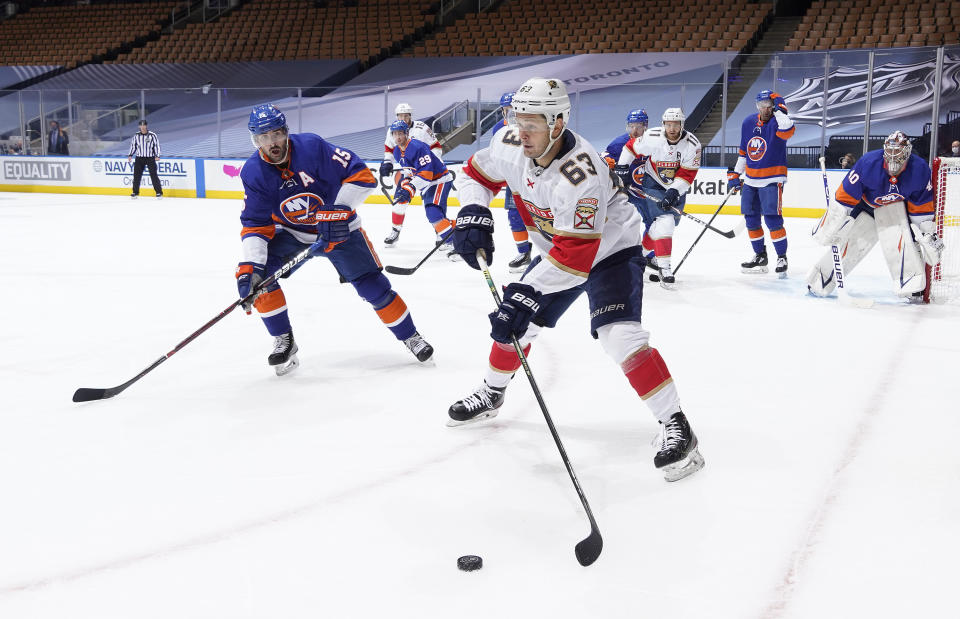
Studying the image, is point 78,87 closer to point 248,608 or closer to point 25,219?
point 25,219

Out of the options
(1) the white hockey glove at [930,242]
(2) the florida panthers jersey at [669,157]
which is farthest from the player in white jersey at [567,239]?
(2) the florida panthers jersey at [669,157]

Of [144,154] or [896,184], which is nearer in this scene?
[896,184]

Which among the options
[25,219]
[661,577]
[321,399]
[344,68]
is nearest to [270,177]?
[321,399]

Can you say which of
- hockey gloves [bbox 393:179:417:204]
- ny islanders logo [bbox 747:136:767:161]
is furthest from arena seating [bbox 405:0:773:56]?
ny islanders logo [bbox 747:136:767:161]

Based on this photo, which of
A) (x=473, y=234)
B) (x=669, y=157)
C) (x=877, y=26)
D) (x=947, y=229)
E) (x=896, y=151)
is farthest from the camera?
(x=877, y=26)

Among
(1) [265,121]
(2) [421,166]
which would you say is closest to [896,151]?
(1) [265,121]

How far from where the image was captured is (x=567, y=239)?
2396 mm

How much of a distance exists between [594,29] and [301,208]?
14100 mm

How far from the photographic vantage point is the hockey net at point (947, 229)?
5152 mm

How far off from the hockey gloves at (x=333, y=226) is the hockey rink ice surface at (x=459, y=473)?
22.4 inches

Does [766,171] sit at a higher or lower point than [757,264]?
higher

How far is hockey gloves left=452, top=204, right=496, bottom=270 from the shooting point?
107 inches

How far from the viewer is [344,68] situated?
703 inches

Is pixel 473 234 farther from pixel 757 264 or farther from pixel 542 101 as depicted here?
pixel 757 264
